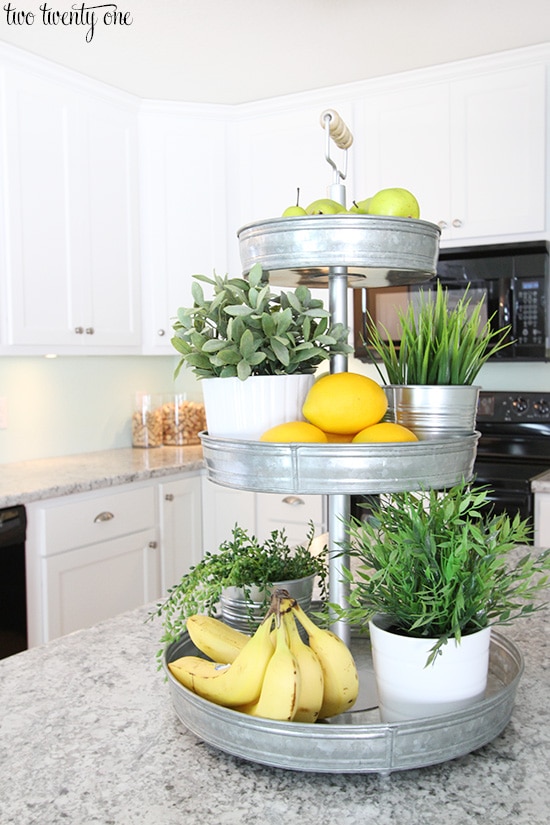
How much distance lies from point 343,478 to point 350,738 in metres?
0.25

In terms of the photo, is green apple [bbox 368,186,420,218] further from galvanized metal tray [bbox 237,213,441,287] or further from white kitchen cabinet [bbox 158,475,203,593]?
white kitchen cabinet [bbox 158,475,203,593]

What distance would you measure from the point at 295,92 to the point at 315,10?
0.89 metres

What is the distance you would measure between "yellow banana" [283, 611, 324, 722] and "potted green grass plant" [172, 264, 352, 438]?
26 cm

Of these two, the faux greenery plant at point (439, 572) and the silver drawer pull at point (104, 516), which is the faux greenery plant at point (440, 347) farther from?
the silver drawer pull at point (104, 516)

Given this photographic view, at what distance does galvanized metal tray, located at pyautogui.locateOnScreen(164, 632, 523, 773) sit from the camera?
71 cm

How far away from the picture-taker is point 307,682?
766 millimetres

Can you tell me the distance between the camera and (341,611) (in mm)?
808

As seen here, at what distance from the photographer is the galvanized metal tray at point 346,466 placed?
2.70 ft

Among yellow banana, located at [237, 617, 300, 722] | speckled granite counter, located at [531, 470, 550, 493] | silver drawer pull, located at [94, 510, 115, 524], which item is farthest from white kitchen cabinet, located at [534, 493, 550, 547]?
yellow banana, located at [237, 617, 300, 722]

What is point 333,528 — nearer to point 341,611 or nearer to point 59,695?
point 341,611

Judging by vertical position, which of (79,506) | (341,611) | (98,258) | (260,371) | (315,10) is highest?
(315,10)

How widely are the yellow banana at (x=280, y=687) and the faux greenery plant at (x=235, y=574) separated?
0.18 meters

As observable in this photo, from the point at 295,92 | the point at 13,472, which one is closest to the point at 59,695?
the point at 13,472

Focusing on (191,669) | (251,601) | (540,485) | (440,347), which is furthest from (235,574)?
(540,485)
